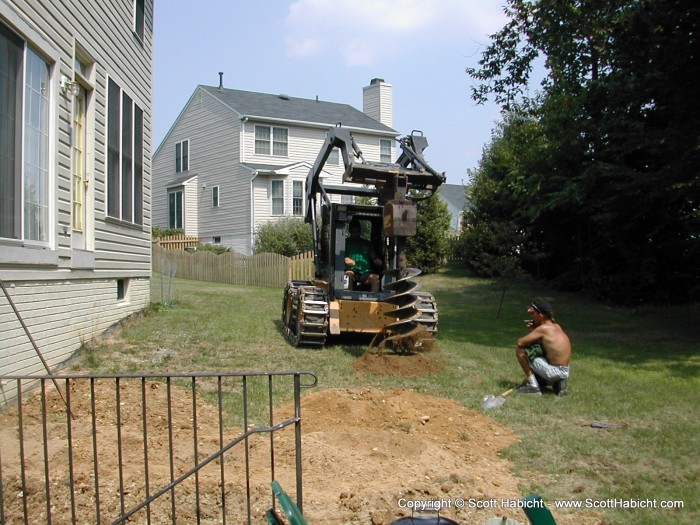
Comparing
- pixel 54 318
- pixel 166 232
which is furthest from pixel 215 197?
pixel 54 318

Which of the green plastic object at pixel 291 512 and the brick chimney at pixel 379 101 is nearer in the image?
the green plastic object at pixel 291 512

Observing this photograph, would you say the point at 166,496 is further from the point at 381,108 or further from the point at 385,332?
the point at 381,108

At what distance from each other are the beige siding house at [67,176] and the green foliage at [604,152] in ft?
30.4

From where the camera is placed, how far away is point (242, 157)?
32625 mm

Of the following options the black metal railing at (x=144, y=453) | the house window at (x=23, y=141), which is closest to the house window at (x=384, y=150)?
the house window at (x=23, y=141)

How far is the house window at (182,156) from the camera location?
36744mm

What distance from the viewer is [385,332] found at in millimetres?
10898

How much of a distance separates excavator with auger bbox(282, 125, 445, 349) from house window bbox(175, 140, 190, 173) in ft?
81.4

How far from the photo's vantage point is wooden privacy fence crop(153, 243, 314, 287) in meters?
26.1

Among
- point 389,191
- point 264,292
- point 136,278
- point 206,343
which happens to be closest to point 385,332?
point 389,191

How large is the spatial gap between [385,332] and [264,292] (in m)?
12.9

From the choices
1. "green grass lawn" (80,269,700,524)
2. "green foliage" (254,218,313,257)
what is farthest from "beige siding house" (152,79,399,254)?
"green grass lawn" (80,269,700,524)

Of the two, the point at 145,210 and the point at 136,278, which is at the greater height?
the point at 145,210

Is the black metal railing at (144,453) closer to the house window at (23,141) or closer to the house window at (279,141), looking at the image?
the house window at (23,141)
